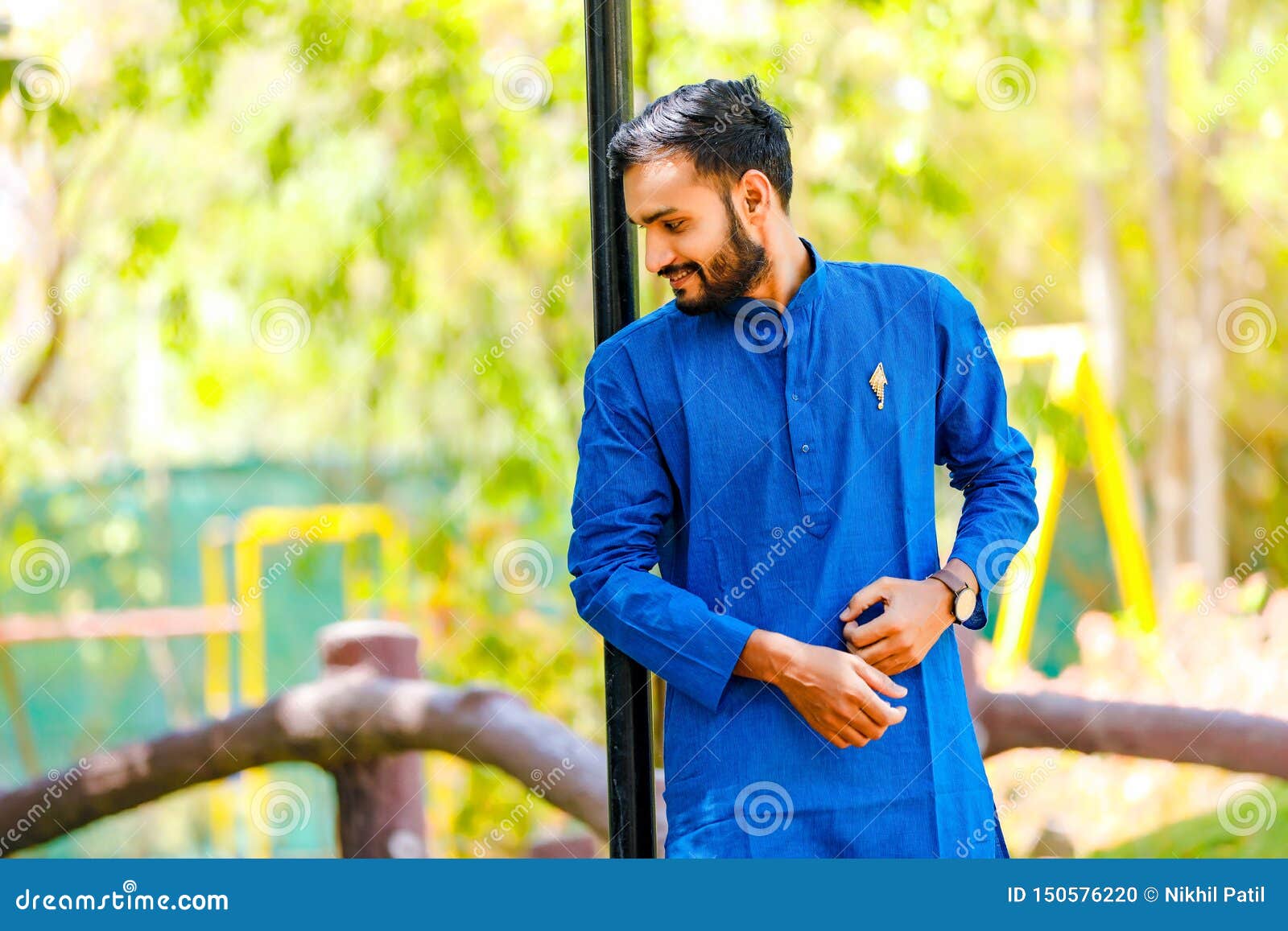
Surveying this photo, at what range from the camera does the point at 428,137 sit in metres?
3.37

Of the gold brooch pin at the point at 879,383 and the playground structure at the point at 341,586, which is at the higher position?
the gold brooch pin at the point at 879,383

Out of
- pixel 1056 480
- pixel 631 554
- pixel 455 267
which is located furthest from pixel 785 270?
pixel 1056 480

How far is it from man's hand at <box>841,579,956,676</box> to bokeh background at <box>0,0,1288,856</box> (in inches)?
40.8

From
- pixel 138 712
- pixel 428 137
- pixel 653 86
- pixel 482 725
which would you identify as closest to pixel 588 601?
pixel 482 725

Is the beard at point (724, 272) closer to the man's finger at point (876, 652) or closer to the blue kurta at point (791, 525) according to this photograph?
the blue kurta at point (791, 525)

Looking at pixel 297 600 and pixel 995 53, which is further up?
pixel 995 53

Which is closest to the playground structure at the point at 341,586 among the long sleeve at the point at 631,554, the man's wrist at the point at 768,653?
the long sleeve at the point at 631,554

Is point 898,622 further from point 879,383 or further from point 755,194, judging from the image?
point 755,194

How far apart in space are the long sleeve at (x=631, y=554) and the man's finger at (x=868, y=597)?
0.12 meters

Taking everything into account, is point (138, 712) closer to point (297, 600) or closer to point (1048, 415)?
point (297, 600)

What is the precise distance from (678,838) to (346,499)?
4045 millimetres

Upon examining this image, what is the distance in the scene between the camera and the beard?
5.00 ft

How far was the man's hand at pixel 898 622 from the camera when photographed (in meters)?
1.46

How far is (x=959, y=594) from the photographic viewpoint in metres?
1.50
